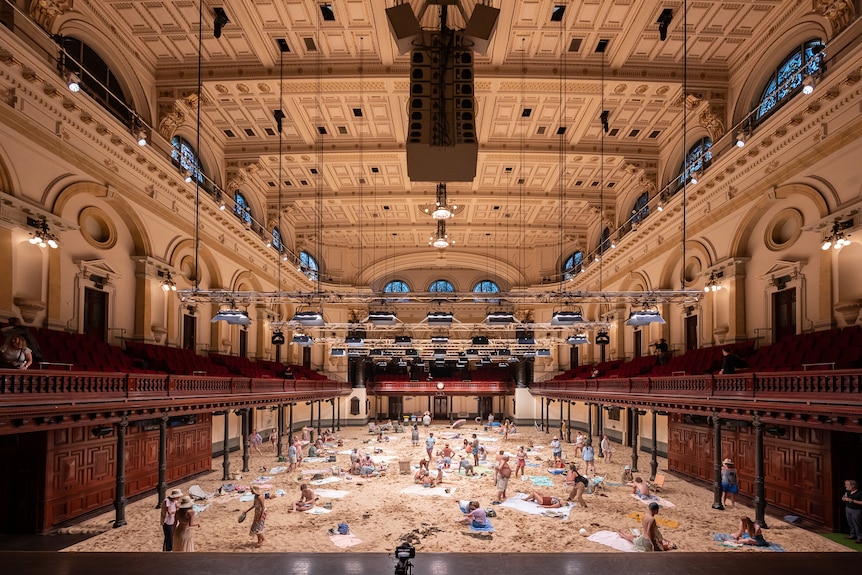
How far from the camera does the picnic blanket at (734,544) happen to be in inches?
402

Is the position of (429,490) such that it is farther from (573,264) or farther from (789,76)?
A: (573,264)

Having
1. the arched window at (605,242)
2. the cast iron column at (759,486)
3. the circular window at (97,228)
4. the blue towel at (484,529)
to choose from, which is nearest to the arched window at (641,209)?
the arched window at (605,242)

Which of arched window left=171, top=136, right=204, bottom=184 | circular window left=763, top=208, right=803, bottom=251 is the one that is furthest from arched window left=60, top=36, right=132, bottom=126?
circular window left=763, top=208, right=803, bottom=251

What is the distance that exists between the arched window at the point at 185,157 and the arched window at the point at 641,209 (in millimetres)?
17924

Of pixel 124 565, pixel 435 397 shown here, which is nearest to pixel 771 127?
pixel 124 565

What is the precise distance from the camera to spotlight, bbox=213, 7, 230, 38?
14.9 metres

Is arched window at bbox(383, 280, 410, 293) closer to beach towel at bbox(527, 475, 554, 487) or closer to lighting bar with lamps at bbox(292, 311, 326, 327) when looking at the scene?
lighting bar with lamps at bbox(292, 311, 326, 327)

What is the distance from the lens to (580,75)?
685 inches

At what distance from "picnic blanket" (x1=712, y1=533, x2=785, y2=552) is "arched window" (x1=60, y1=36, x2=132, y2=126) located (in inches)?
667

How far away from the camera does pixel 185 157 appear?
1975cm

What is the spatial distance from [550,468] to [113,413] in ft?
50.1

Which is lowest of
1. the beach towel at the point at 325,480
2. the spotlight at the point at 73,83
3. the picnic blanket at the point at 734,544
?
the beach towel at the point at 325,480

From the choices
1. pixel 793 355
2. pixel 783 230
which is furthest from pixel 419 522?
pixel 783 230

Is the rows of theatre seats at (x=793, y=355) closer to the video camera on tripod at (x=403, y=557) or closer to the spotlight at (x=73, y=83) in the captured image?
the video camera on tripod at (x=403, y=557)
